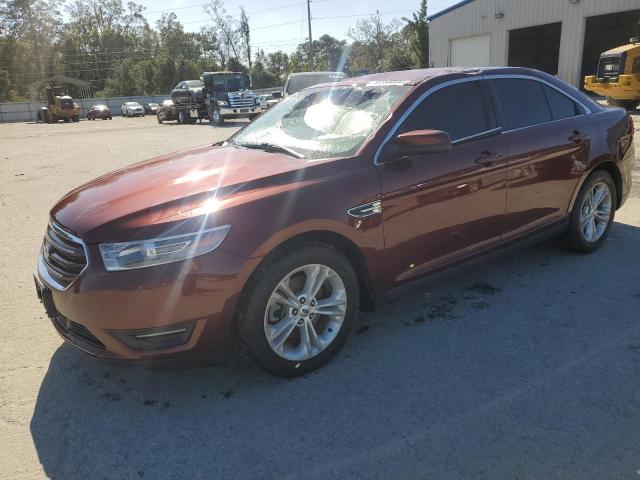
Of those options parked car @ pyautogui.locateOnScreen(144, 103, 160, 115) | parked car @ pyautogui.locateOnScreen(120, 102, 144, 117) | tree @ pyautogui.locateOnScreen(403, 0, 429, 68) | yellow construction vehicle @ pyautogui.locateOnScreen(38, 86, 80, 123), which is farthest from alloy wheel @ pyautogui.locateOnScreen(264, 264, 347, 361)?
parked car @ pyautogui.locateOnScreen(144, 103, 160, 115)

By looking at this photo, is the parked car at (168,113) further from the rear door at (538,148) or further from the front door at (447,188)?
the front door at (447,188)

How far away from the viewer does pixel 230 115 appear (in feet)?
81.6

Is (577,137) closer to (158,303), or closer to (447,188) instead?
(447,188)

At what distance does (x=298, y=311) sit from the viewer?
3.00 m

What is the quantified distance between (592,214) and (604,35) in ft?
98.0

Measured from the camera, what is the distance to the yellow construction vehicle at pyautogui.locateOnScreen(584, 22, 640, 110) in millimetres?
17453

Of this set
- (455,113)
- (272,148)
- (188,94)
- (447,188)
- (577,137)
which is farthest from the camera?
(188,94)

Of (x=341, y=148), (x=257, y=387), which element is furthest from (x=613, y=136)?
(x=257, y=387)

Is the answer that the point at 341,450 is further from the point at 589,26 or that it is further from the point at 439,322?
the point at 589,26

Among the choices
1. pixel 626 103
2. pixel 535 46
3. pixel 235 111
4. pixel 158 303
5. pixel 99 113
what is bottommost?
pixel 99 113

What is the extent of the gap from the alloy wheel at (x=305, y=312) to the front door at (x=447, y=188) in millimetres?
458

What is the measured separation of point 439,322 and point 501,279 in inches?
39.7

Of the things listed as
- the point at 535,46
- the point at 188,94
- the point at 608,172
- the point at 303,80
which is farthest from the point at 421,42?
the point at 608,172

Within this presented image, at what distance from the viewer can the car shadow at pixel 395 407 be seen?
93.9 inches
